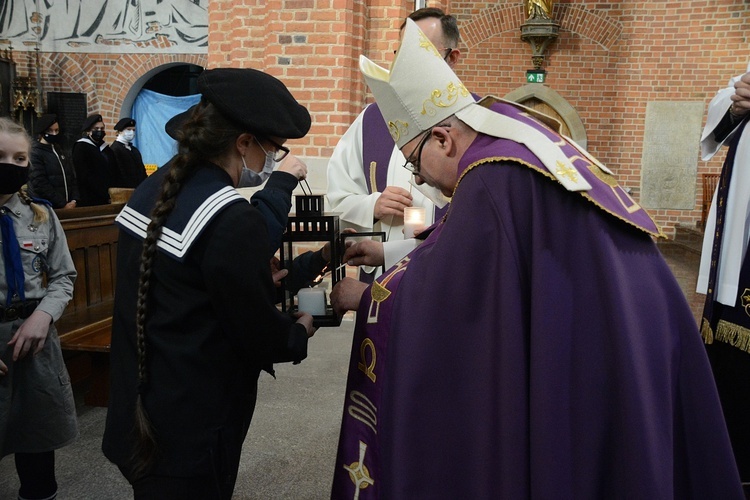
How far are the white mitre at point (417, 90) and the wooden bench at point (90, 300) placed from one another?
234cm

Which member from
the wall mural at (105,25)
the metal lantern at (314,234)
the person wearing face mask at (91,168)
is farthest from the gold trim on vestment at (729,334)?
the wall mural at (105,25)

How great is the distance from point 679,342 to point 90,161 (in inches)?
285

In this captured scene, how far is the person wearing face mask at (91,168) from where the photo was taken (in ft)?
24.1

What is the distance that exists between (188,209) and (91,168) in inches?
261

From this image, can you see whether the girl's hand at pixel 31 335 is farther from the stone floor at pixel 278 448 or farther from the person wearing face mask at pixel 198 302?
the stone floor at pixel 278 448

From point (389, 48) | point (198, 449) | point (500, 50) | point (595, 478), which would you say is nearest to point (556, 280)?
point (595, 478)

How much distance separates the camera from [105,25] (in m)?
11.2

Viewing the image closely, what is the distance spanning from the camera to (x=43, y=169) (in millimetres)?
6895

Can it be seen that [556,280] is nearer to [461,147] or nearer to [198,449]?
[461,147]

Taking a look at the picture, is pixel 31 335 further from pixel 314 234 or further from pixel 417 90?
pixel 417 90

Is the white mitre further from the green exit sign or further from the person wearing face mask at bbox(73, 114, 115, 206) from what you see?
the green exit sign

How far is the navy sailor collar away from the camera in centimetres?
145

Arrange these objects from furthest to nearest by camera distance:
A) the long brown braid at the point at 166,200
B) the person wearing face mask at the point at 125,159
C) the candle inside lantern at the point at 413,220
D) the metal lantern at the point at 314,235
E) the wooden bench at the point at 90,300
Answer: the person wearing face mask at the point at 125,159
the wooden bench at the point at 90,300
the candle inside lantern at the point at 413,220
the metal lantern at the point at 314,235
the long brown braid at the point at 166,200

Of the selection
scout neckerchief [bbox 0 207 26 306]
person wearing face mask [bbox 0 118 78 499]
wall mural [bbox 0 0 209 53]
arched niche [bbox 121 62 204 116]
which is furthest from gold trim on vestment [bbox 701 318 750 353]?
arched niche [bbox 121 62 204 116]
